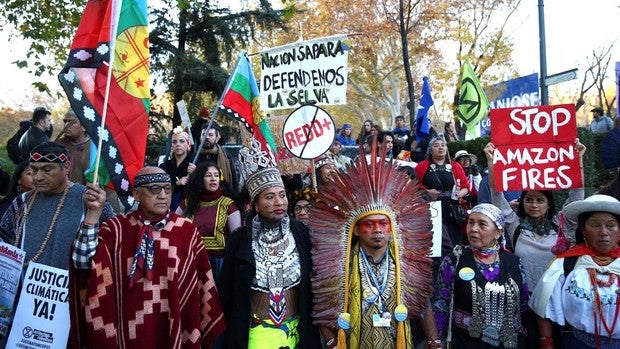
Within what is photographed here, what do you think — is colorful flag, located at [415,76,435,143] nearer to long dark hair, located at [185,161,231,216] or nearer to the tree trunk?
long dark hair, located at [185,161,231,216]

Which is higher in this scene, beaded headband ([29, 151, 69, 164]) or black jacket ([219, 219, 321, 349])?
beaded headband ([29, 151, 69, 164])

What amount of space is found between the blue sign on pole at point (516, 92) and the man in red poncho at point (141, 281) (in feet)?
59.7

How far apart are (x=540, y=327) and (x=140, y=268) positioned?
2.75 metres

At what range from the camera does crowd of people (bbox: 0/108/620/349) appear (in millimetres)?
3898

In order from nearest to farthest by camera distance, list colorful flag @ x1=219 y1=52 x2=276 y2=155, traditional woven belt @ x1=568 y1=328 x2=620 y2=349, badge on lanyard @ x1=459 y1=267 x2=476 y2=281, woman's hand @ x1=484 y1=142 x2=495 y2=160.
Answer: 1. traditional woven belt @ x1=568 y1=328 x2=620 y2=349
2. badge on lanyard @ x1=459 y1=267 x2=476 y2=281
3. woman's hand @ x1=484 y1=142 x2=495 y2=160
4. colorful flag @ x1=219 y1=52 x2=276 y2=155

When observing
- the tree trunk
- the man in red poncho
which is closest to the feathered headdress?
the man in red poncho

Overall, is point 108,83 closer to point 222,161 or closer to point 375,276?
point 375,276

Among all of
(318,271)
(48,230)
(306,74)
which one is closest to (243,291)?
(318,271)

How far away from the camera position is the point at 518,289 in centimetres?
420

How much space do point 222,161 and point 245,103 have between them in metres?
0.87

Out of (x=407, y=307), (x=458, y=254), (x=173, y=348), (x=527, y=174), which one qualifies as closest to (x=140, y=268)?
(x=173, y=348)

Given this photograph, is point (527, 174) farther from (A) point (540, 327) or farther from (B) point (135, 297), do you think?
(B) point (135, 297)

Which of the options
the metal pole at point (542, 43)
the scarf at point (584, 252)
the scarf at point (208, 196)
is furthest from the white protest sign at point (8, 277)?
the metal pole at point (542, 43)

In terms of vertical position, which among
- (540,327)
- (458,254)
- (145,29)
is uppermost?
(145,29)
